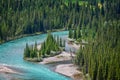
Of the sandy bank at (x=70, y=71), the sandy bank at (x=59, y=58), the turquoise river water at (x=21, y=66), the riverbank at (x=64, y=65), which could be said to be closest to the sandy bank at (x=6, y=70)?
the turquoise river water at (x=21, y=66)

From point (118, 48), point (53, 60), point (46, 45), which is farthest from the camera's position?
point (46, 45)

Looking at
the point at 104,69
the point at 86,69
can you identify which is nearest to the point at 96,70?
the point at 104,69

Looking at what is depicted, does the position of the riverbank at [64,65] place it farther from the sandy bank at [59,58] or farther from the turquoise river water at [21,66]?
the turquoise river water at [21,66]

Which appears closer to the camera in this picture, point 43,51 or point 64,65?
point 64,65

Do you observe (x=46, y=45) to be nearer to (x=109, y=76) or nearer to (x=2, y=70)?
(x=2, y=70)

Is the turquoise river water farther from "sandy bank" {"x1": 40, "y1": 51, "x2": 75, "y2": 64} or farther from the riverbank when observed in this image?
"sandy bank" {"x1": 40, "y1": 51, "x2": 75, "y2": 64}

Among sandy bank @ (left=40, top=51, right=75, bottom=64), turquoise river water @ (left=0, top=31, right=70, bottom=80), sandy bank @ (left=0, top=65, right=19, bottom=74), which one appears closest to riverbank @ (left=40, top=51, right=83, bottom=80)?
sandy bank @ (left=40, top=51, right=75, bottom=64)

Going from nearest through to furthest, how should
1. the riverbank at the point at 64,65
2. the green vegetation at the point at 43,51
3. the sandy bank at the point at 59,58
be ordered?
the riverbank at the point at 64,65
the sandy bank at the point at 59,58
the green vegetation at the point at 43,51

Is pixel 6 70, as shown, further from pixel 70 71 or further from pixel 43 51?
pixel 43 51

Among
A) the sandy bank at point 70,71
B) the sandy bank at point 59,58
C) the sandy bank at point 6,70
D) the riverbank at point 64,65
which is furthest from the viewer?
the sandy bank at point 59,58

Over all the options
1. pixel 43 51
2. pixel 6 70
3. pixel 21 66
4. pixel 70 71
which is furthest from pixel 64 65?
pixel 6 70

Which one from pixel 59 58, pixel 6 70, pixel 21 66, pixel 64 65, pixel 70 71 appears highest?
pixel 6 70
